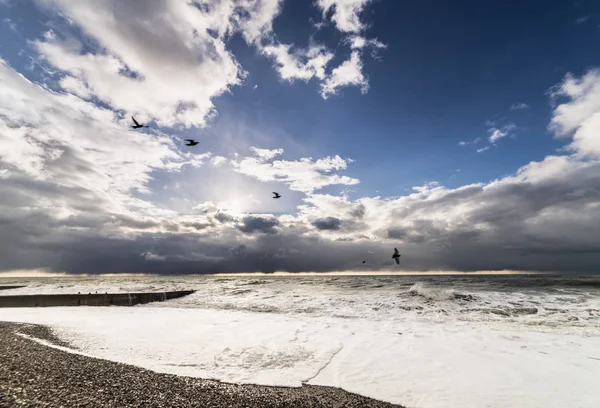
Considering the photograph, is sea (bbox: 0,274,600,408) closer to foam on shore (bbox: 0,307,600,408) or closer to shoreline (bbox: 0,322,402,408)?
foam on shore (bbox: 0,307,600,408)

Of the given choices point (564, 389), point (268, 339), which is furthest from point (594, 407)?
point (268, 339)

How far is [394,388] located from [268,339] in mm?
6145

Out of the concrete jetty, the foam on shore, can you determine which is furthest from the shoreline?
the concrete jetty

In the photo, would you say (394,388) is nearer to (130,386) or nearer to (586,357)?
(130,386)

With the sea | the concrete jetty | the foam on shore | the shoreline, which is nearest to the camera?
the shoreline

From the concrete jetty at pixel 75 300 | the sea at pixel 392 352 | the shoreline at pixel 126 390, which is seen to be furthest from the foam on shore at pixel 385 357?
the concrete jetty at pixel 75 300

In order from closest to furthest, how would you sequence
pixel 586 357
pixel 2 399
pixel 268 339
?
pixel 2 399
pixel 586 357
pixel 268 339

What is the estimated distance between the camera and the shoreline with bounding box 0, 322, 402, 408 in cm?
594

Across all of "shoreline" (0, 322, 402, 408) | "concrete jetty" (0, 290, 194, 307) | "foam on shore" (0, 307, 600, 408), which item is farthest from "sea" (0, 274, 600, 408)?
"concrete jetty" (0, 290, 194, 307)

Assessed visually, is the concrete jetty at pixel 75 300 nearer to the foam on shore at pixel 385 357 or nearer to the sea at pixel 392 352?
the sea at pixel 392 352

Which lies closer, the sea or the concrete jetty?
the sea

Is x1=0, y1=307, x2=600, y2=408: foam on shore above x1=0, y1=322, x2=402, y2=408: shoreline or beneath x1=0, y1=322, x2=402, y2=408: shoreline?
beneath

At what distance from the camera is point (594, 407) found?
21.4 ft

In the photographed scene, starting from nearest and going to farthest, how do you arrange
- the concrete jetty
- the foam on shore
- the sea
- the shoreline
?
the shoreline → the foam on shore → the sea → the concrete jetty
